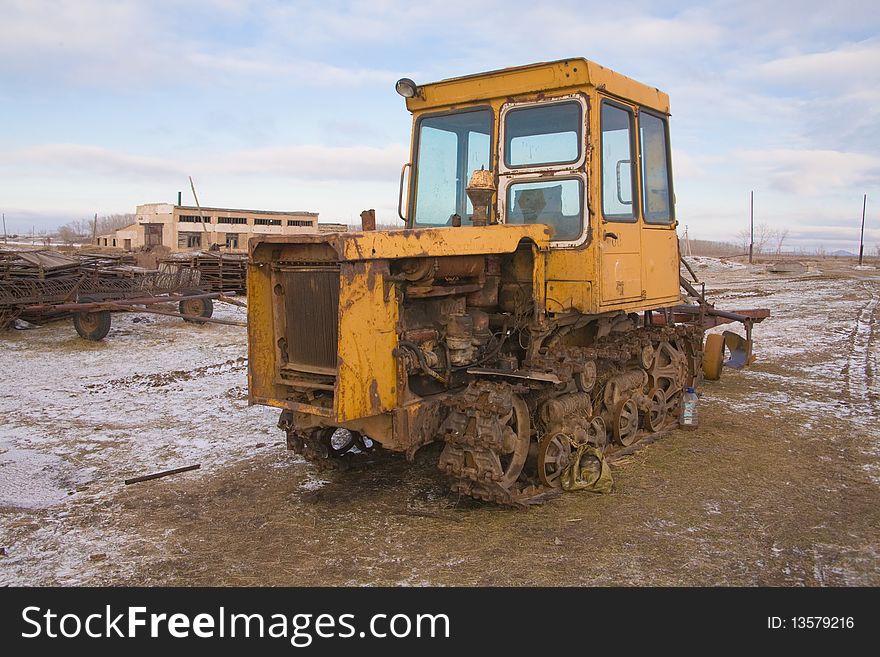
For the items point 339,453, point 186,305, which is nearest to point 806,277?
point 186,305

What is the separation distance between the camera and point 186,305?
60.8 feet

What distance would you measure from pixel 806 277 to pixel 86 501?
110 ft

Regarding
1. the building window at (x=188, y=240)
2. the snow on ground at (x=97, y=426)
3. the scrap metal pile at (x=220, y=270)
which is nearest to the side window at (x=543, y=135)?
the snow on ground at (x=97, y=426)

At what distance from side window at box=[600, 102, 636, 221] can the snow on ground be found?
4.13 metres

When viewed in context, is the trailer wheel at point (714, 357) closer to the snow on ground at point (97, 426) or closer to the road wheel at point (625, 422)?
the road wheel at point (625, 422)

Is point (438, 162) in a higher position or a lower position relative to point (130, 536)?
higher

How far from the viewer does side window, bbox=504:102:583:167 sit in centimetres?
620

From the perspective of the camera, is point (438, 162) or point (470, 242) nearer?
point (470, 242)

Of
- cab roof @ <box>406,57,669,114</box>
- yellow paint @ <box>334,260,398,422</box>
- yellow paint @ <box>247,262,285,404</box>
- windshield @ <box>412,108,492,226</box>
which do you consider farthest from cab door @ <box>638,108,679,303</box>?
yellow paint @ <box>247,262,285,404</box>

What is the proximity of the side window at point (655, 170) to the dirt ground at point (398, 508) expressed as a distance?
2354 millimetres

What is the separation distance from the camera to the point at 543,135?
20.9 feet

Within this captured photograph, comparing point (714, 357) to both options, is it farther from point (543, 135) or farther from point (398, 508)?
point (398, 508)

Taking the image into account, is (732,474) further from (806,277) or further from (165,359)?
(806,277)
